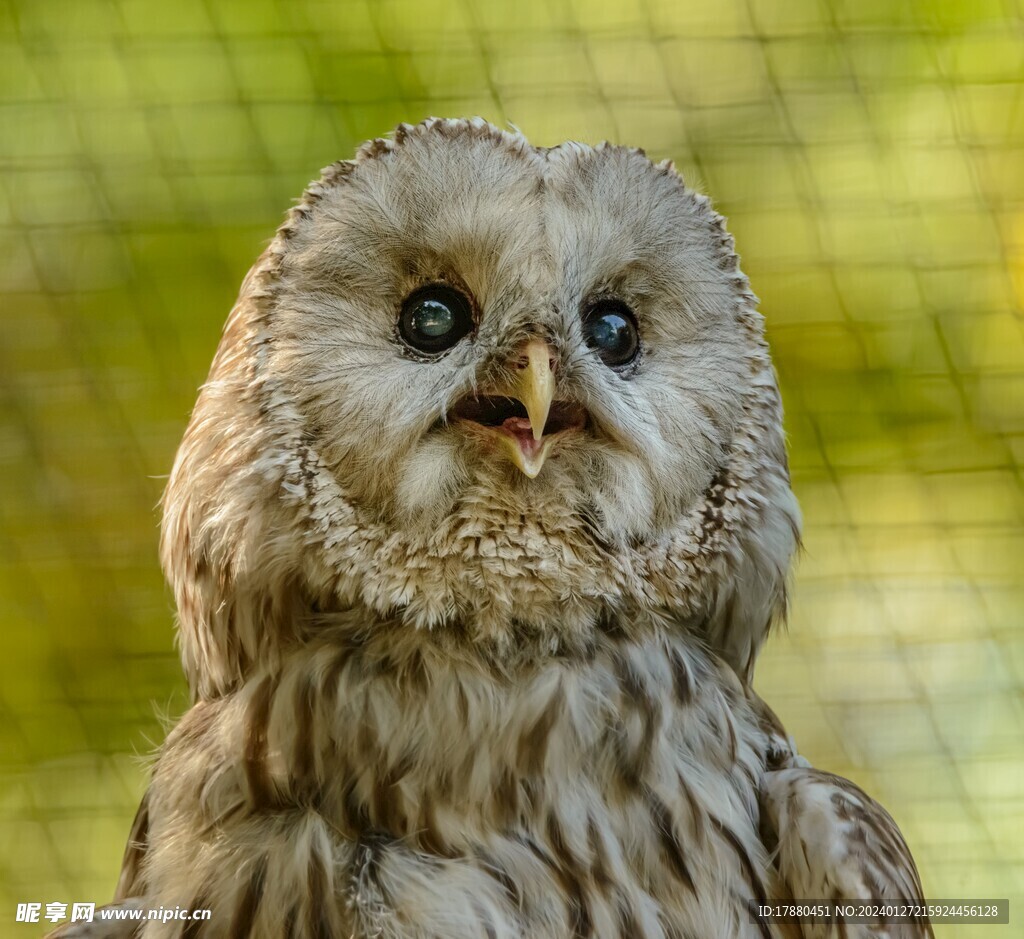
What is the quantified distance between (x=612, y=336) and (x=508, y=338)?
0.48 ft

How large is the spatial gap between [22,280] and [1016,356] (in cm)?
211

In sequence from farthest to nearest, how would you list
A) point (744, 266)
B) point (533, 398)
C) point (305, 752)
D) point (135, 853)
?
point (744, 266)
point (135, 853)
point (305, 752)
point (533, 398)

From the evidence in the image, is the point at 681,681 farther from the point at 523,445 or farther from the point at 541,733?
the point at 523,445

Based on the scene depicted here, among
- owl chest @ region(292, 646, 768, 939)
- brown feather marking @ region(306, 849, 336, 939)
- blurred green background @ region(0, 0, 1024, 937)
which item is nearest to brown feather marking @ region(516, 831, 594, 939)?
owl chest @ region(292, 646, 768, 939)

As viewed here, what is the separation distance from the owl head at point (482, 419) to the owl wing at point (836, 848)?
20 centimetres

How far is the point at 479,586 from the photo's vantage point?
1343mm

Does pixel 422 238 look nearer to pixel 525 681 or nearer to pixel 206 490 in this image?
pixel 206 490

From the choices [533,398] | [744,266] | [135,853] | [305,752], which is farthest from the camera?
[744,266]

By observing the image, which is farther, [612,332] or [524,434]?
[612,332]

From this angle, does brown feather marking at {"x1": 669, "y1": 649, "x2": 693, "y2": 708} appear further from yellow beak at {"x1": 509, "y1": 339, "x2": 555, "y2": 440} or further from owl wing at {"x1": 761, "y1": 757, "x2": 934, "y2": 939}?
yellow beak at {"x1": 509, "y1": 339, "x2": 555, "y2": 440}

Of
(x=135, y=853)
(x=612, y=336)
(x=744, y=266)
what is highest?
(x=744, y=266)

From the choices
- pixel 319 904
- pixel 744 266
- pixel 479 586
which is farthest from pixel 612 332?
pixel 744 266

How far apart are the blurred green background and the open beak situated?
5.05 feet

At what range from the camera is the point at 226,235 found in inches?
113
